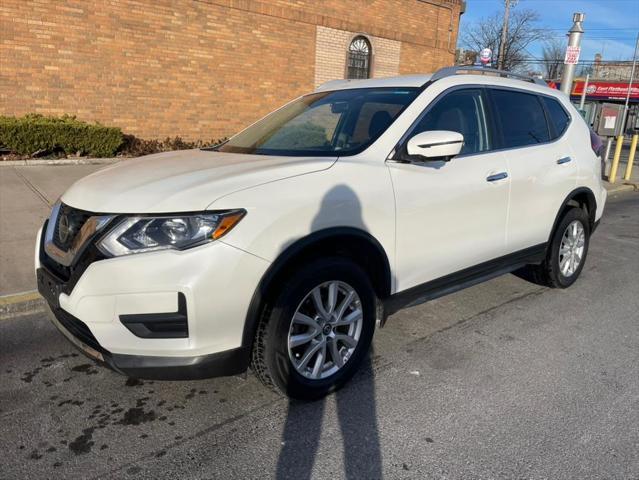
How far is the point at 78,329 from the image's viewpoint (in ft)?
8.55

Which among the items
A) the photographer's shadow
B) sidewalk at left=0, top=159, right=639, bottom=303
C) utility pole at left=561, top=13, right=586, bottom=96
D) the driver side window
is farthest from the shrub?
the photographer's shadow

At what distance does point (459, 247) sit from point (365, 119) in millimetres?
1082

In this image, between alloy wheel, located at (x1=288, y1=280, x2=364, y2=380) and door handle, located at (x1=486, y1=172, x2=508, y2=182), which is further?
door handle, located at (x1=486, y1=172, x2=508, y2=182)

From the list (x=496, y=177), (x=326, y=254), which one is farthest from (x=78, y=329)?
(x=496, y=177)

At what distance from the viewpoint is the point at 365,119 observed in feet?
11.7

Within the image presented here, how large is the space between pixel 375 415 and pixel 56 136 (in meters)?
8.59

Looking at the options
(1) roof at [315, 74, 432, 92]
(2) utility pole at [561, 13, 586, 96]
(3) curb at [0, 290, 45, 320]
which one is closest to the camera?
(1) roof at [315, 74, 432, 92]

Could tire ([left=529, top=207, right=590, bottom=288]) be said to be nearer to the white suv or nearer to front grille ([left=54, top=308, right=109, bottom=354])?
the white suv

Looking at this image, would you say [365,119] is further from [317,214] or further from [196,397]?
[196,397]

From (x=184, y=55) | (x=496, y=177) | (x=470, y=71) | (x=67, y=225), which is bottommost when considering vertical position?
(x=67, y=225)

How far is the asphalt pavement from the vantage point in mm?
2457

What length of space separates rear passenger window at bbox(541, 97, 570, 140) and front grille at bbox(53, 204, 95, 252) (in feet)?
12.5

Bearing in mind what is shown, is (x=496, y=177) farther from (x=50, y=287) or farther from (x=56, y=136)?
(x=56, y=136)

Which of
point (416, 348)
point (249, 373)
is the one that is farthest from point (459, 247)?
point (249, 373)
